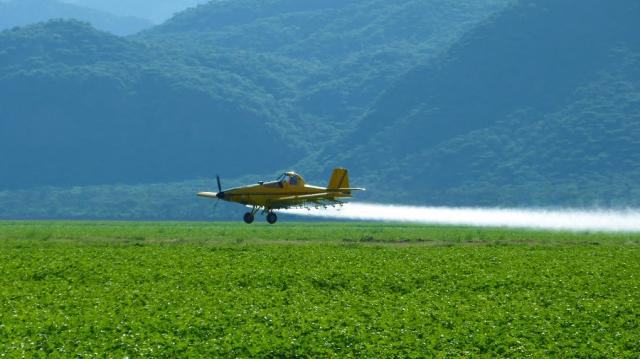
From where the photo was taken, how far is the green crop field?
32.0 m

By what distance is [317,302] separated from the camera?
129 feet

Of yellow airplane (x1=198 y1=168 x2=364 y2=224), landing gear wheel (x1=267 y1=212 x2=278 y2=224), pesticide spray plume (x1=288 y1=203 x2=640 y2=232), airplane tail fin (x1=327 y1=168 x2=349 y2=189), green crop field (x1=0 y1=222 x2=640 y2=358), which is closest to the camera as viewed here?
green crop field (x1=0 y1=222 x2=640 y2=358)

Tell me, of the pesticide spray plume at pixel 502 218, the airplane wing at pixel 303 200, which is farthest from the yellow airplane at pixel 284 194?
the pesticide spray plume at pixel 502 218

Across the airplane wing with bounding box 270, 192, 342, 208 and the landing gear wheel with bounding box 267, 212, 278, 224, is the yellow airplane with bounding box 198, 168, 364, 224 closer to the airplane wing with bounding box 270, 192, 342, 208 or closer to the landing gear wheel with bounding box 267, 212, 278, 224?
the airplane wing with bounding box 270, 192, 342, 208

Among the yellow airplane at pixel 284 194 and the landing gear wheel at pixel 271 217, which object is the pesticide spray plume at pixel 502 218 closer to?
the landing gear wheel at pixel 271 217

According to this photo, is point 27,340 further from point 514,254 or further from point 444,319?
point 514,254

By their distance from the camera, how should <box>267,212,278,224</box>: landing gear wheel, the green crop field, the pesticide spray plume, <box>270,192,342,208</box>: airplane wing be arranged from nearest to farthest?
the green crop field
<box>270,192,342,208</box>: airplane wing
<box>267,212,278,224</box>: landing gear wheel
the pesticide spray plume

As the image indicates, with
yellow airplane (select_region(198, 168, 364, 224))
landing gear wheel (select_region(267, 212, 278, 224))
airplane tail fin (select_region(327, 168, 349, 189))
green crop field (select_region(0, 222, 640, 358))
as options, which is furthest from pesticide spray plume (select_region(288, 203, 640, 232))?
green crop field (select_region(0, 222, 640, 358))

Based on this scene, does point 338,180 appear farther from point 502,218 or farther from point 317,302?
point 317,302

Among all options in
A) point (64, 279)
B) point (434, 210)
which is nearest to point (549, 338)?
point (64, 279)

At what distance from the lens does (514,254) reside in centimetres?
5691

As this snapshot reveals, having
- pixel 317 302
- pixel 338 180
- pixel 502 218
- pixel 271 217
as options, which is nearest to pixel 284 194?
pixel 338 180

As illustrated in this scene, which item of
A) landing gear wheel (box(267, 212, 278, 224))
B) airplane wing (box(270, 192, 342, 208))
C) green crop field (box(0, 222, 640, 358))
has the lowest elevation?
green crop field (box(0, 222, 640, 358))

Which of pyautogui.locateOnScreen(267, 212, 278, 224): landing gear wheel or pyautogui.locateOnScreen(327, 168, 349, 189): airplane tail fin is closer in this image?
pyautogui.locateOnScreen(327, 168, 349, 189): airplane tail fin
